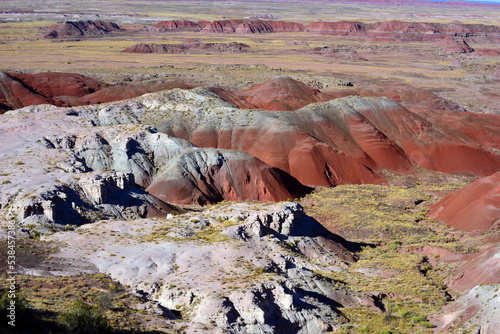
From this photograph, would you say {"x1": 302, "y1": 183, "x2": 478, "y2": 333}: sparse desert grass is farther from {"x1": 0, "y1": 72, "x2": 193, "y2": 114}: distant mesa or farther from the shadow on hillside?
{"x1": 0, "y1": 72, "x2": 193, "y2": 114}: distant mesa

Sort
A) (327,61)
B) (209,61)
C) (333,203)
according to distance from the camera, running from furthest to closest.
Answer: (327,61), (209,61), (333,203)

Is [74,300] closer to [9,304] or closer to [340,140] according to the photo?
[9,304]

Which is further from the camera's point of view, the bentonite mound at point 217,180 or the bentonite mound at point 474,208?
the bentonite mound at point 217,180

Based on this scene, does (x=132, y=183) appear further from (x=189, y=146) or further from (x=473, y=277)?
(x=473, y=277)

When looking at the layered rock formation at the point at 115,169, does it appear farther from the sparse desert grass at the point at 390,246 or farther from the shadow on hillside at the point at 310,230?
the shadow on hillside at the point at 310,230

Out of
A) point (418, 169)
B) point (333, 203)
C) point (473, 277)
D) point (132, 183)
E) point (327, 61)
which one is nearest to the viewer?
point (473, 277)

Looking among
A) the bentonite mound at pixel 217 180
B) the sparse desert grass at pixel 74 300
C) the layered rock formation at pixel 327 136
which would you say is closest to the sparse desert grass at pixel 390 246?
the bentonite mound at pixel 217 180

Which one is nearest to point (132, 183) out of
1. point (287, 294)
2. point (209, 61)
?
point (287, 294)
